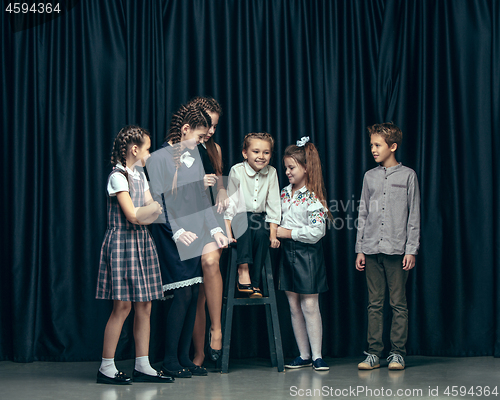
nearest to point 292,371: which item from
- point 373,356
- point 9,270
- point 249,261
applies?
point 373,356

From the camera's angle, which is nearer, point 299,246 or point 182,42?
point 299,246

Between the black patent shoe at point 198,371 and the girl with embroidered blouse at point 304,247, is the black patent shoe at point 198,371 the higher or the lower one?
the lower one

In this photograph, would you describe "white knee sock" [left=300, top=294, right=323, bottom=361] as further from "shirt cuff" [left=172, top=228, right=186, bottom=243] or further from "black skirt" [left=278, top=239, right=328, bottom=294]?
"shirt cuff" [left=172, top=228, right=186, bottom=243]

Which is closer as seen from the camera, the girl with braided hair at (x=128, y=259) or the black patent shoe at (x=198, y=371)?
the girl with braided hair at (x=128, y=259)

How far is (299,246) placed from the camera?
2768mm

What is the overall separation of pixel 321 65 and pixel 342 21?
0.31 metres

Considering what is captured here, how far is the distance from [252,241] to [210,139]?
623 mm

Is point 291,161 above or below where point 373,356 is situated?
above

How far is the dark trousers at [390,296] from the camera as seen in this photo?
2740 mm

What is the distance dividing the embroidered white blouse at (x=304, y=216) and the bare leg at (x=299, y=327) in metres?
0.34

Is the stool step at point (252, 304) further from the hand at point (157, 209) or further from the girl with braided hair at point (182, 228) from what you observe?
the hand at point (157, 209)

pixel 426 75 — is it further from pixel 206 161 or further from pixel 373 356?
pixel 373 356

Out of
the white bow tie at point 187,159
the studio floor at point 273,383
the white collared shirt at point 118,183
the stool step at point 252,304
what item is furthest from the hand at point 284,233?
the white collared shirt at point 118,183

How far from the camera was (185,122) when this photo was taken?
107 inches
